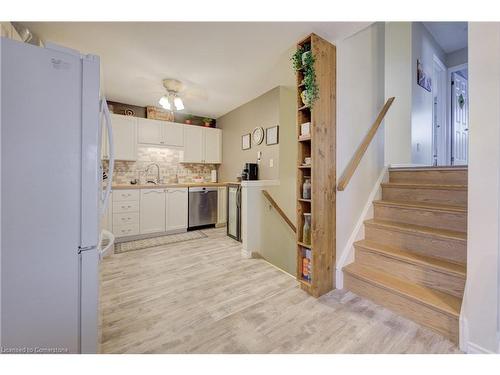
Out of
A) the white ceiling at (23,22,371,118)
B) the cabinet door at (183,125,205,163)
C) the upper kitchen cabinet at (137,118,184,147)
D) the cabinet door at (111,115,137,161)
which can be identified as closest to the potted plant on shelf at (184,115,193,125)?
the cabinet door at (183,125,205,163)

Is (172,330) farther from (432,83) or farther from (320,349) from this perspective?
(432,83)

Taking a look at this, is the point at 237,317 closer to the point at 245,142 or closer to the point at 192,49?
the point at 192,49

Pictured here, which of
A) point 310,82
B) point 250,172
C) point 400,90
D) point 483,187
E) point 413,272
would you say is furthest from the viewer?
point 250,172

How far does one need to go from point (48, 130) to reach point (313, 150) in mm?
1714

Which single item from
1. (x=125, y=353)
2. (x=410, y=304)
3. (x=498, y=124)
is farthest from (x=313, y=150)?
(x=125, y=353)

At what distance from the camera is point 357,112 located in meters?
2.24

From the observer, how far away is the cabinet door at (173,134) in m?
4.25

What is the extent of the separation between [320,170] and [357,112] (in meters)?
0.88

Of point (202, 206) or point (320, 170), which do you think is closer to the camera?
point (320, 170)

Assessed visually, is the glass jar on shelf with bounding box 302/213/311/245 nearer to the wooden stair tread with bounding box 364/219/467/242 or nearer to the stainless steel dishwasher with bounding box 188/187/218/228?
the wooden stair tread with bounding box 364/219/467/242

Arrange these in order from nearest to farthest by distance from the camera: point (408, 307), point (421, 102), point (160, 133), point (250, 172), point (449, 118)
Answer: point (408, 307) < point (421, 102) < point (250, 172) < point (449, 118) < point (160, 133)

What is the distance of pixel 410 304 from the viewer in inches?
61.3

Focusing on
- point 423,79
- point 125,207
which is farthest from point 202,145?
point 423,79

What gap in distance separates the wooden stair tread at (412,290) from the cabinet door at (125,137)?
3.93 metres
